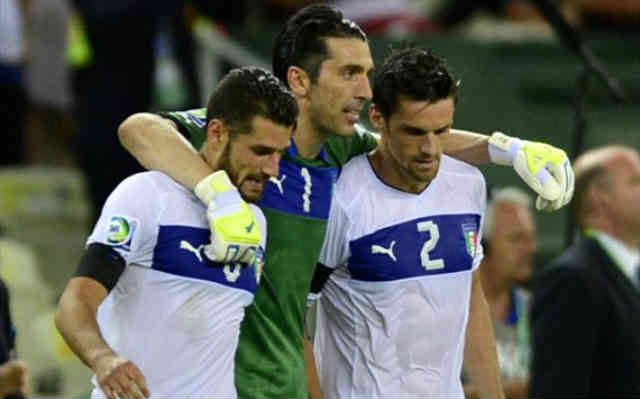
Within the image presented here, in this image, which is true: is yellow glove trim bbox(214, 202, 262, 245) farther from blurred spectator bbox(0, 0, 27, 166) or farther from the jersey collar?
blurred spectator bbox(0, 0, 27, 166)

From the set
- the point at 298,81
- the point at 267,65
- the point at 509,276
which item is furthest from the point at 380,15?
the point at 298,81

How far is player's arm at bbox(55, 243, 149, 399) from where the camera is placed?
150 inches

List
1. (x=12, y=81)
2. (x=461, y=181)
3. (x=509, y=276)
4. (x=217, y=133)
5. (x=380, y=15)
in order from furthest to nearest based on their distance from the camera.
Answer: (x=380, y=15)
(x=12, y=81)
(x=509, y=276)
(x=461, y=181)
(x=217, y=133)

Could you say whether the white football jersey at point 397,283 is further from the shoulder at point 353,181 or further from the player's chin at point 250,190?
the player's chin at point 250,190

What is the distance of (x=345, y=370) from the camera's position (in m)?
4.67

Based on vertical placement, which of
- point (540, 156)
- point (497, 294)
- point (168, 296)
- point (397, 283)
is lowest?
point (497, 294)

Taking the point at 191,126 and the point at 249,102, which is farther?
the point at 191,126

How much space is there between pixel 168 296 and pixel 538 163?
45.2 inches

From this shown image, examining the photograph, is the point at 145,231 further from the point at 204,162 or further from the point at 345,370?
the point at 345,370

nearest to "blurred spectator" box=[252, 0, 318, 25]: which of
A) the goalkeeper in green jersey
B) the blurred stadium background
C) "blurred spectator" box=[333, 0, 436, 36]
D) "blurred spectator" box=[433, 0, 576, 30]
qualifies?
the blurred stadium background

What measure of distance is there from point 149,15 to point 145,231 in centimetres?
389

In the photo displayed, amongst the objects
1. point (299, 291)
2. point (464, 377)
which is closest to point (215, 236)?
point (299, 291)

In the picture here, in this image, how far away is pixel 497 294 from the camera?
7387mm

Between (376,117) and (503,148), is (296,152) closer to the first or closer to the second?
(376,117)
